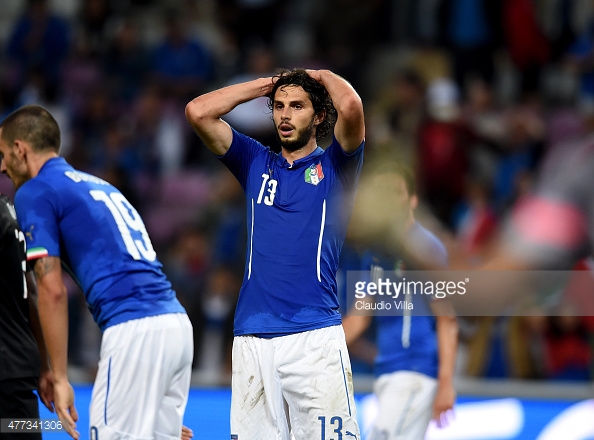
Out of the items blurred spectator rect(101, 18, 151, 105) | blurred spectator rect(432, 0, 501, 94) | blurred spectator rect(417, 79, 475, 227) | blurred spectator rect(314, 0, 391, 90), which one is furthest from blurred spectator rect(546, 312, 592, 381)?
blurred spectator rect(101, 18, 151, 105)

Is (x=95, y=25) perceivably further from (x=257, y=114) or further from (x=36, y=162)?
(x=36, y=162)

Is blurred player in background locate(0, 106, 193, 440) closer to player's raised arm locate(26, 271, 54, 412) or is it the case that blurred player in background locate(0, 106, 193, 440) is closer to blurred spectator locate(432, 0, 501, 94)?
player's raised arm locate(26, 271, 54, 412)

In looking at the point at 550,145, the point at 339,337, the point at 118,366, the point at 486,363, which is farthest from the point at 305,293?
the point at 550,145

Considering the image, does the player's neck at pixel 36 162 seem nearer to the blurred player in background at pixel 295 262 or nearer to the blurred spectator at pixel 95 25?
the blurred player in background at pixel 295 262

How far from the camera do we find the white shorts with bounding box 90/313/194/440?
14.0ft

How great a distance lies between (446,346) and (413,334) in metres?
0.25

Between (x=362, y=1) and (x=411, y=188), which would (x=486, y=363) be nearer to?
(x=411, y=188)

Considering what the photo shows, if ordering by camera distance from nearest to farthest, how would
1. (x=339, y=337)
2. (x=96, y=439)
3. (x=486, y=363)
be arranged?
(x=96, y=439), (x=339, y=337), (x=486, y=363)

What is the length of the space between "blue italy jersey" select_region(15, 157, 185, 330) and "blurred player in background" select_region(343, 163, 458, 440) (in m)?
2.09

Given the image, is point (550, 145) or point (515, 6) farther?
point (515, 6)

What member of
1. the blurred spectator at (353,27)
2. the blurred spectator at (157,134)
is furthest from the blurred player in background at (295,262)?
the blurred spectator at (353,27)

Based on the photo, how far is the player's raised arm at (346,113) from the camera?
178 inches

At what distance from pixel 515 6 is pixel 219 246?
Answer: 4542 mm

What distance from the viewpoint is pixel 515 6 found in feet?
36.4
